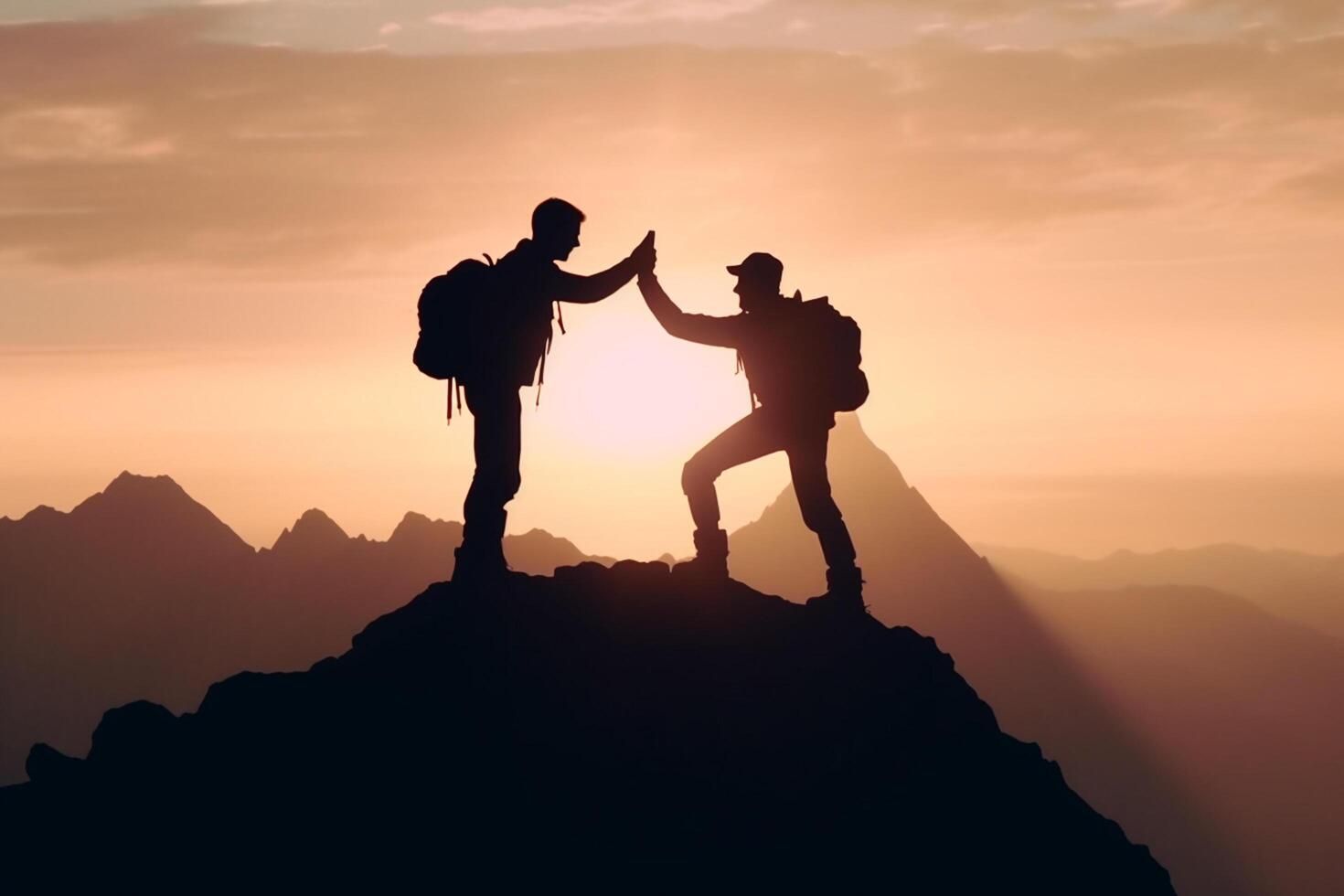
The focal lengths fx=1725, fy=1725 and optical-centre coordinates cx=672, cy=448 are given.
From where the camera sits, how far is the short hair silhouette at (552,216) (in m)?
20.4

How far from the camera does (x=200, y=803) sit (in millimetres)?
19188

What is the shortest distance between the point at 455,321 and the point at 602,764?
17.8ft

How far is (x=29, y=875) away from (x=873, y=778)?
9515mm

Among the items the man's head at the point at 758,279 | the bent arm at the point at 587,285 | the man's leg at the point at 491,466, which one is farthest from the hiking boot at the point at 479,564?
the man's head at the point at 758,279

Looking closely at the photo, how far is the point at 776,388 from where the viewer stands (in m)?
21.2

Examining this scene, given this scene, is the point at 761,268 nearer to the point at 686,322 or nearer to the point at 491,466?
the point at 686,322

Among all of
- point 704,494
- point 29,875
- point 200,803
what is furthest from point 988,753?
point 29,875

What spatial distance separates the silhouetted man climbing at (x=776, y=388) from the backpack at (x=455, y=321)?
2029 millimetres

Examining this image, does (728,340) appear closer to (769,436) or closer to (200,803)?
(769,436)

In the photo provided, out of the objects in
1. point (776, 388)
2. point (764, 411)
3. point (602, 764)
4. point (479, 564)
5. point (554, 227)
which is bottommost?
point (602, 764)

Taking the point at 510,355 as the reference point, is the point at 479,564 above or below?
below

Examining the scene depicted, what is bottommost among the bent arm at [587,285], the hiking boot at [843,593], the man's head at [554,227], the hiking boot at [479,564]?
the hiking boot at [843,593]

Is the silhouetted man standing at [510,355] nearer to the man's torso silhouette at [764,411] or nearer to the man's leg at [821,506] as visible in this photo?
the man's torso silhouette at [764,411]

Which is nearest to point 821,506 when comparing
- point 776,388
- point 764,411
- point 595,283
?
point 764,411
